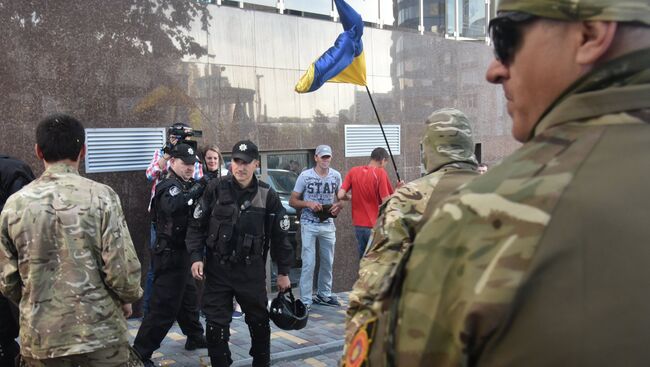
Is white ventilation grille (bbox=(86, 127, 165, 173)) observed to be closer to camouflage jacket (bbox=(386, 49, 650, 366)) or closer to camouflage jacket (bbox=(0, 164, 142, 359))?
camouflage jacket (bbox=(0, 164, 142, 359))

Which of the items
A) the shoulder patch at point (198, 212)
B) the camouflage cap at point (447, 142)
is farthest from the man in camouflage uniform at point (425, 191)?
the shoulder patch at point (198, 212)

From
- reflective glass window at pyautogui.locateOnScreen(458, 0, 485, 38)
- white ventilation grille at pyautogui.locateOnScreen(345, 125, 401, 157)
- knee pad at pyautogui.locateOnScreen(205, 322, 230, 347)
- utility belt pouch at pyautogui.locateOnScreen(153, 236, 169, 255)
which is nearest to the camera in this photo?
knee pad at pyautogui.locateOnScreen(205, 322, 230, 347)

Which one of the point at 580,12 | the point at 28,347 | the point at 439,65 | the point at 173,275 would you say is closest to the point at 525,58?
→ the point at 580,12

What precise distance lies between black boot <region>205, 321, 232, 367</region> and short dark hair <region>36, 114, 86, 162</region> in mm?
2089

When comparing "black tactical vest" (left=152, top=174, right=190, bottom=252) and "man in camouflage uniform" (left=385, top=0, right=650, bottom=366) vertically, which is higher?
"man in camouflage uniform" (left=385, top=0, right=650, bottom=366)

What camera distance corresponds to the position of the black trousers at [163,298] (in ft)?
16.2

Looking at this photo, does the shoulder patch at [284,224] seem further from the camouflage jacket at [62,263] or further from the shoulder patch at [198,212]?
the camouflage jacket at [62,263]

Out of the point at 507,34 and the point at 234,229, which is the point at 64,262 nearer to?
the point at 234,229

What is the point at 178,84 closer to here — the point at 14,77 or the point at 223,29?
the point at 223,29

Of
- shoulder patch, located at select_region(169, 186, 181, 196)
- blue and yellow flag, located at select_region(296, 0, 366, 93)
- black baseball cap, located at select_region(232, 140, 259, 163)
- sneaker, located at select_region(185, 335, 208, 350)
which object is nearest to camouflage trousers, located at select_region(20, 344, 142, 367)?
black baseball cap, located at select_region(232, 140, 259, 163)

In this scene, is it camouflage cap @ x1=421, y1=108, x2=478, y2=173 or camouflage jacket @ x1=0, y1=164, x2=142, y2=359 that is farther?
camouflage cap @ x1=421, y1=108, x2=478, y2=173

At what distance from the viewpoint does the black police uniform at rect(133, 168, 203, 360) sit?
4.95 metres

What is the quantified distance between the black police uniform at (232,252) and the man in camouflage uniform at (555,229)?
12.2ft

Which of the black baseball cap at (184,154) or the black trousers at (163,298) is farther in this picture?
the black baseball cap at (184,154)
